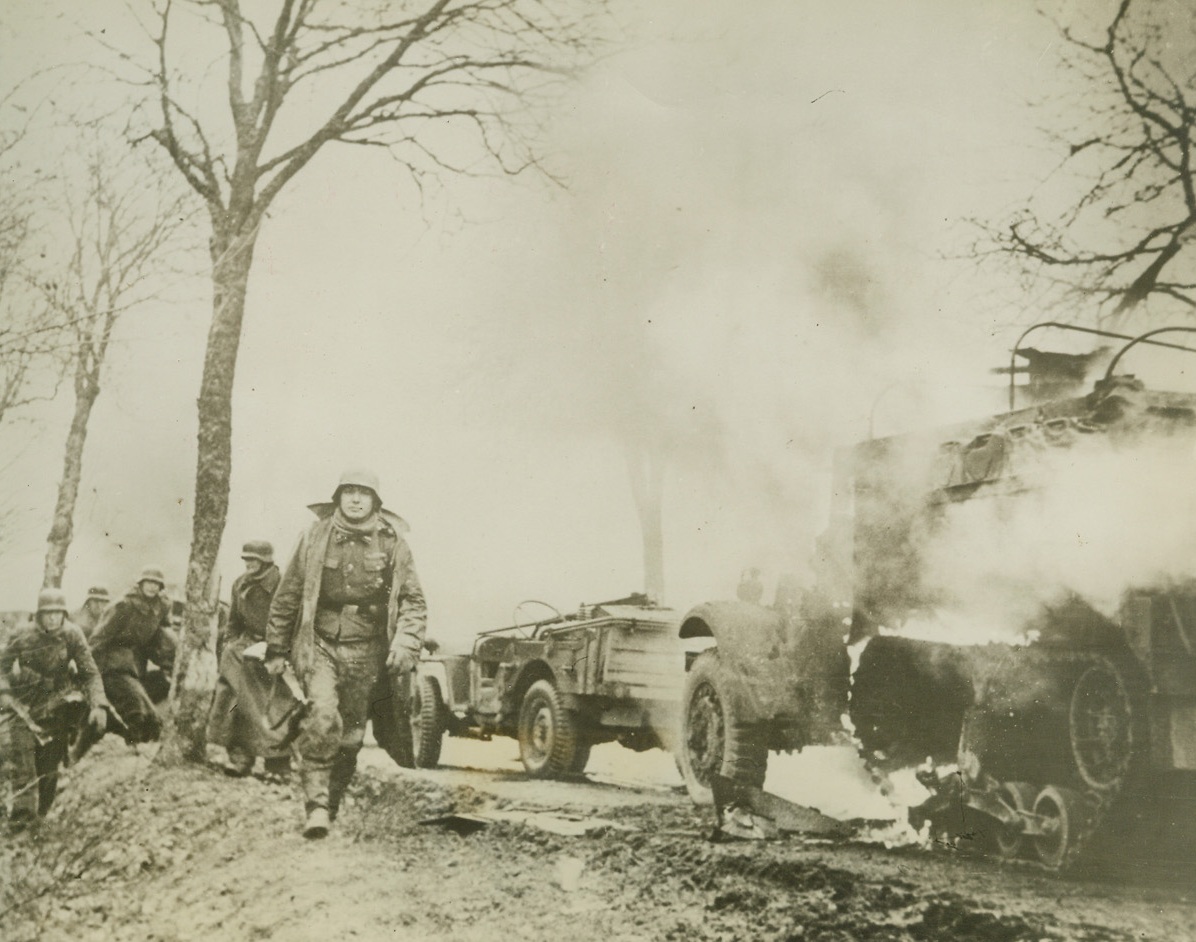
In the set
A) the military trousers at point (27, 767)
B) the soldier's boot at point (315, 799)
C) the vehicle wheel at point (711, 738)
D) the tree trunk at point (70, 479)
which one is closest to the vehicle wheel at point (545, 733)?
the vehicle wheel at point (711, 738)

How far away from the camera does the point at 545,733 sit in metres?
7.23

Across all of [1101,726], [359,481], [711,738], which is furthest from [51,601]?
[1101,726]

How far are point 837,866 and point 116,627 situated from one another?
446cm

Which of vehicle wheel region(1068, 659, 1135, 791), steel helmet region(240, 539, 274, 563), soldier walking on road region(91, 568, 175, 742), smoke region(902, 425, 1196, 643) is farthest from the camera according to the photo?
soldier walking on road region(91, 568, 175, 742)

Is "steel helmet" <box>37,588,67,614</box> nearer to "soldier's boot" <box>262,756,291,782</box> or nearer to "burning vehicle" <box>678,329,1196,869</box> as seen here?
"soldier's boot" <box>262,756,291,782</box>

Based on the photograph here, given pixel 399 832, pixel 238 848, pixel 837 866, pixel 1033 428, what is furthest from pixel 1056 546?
pixel 238 848

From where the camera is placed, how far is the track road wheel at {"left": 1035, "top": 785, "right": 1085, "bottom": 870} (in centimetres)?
446

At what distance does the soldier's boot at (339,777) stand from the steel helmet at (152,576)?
5.29 feet

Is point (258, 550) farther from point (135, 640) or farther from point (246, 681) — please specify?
point (135, 640)

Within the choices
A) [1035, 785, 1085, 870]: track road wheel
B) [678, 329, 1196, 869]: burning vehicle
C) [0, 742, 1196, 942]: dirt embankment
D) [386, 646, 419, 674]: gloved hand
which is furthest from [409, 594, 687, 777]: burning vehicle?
[1035, 785, 1085, 870]: track road wheel

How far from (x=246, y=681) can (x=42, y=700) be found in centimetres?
96

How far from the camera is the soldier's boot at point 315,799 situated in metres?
5.12

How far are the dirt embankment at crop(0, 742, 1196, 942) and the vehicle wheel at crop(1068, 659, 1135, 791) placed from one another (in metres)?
0.46

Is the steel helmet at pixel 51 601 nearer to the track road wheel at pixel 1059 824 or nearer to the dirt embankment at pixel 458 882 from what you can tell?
the dirt embankment at pixel 458 882
